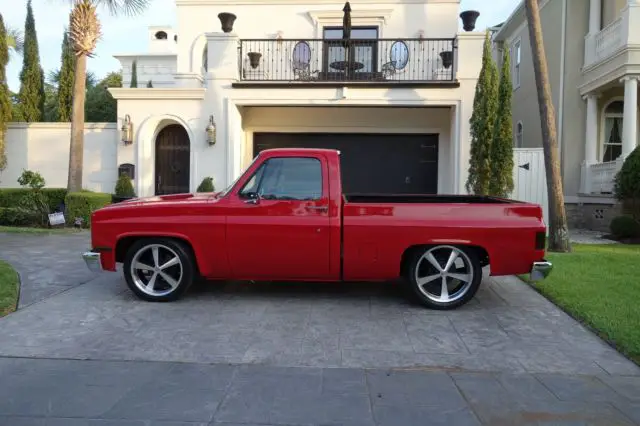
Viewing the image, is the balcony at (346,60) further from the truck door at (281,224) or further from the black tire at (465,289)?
the black tire at (465,289)

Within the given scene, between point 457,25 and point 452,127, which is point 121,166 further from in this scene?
point 457,25

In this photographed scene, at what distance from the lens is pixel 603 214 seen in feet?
45.6

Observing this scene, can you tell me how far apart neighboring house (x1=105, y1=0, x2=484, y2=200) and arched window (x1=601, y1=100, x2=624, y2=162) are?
192 inches

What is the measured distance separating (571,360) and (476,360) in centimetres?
84

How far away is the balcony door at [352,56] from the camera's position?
1409 cm

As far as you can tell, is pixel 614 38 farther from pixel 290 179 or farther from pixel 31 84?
pixel 31 84

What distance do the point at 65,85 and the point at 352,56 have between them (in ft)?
44.4

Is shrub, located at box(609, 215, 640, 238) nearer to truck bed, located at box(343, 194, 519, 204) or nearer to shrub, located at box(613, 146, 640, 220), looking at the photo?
shrub, located at box(613, 146, 640, 220)

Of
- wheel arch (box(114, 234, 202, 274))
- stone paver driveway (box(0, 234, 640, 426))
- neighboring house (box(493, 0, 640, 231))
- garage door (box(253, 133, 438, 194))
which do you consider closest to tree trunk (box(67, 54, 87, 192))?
garage door (box(253, 133, 438, 194))

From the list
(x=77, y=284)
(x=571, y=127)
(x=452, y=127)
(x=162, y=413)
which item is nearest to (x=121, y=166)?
(x=77, y=284)

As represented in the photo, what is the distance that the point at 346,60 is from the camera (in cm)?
1401

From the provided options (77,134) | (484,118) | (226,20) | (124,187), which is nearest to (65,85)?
(77,134)

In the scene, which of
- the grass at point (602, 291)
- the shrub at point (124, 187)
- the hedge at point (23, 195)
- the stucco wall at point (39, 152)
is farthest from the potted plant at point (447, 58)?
the stucco wall at point (39, 152)

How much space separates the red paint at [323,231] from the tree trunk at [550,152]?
4.58m
